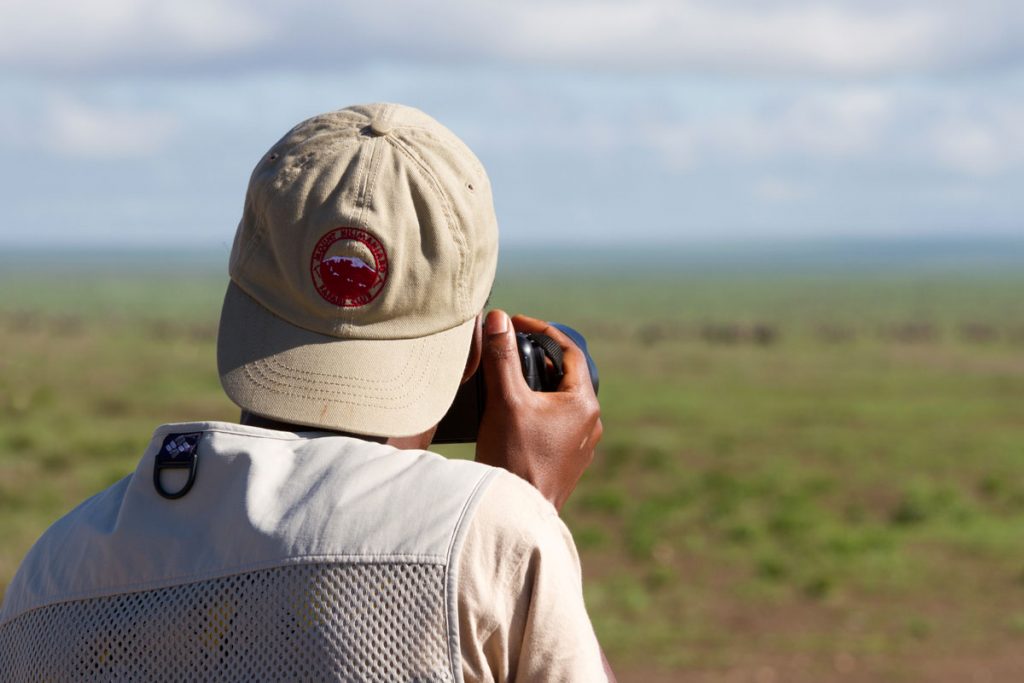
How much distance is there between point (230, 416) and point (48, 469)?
15.1 feet

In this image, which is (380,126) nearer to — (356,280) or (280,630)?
(356,280)

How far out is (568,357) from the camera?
1949 mm

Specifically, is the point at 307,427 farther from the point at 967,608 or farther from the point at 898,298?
the point at 898,298

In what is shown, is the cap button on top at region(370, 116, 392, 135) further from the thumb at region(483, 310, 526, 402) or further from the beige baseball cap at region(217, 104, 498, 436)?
the thumb at region(483, 310, 526, 402)

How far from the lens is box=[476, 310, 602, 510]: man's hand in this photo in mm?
1803

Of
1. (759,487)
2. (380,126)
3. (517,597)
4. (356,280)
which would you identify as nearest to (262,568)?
(517,597)

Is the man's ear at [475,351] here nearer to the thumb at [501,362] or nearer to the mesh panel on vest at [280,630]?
the thumb at [501,362]

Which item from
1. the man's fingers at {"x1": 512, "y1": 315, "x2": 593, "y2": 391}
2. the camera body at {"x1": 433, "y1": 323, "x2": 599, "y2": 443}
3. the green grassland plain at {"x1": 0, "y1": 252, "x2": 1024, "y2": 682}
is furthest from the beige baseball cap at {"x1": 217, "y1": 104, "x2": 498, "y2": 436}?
the green grassland plain at {"x1": 0, "y1": 252, "x2": 1024, "y2": 682}

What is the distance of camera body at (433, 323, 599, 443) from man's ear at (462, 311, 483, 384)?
11 mm

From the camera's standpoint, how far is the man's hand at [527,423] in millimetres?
1803

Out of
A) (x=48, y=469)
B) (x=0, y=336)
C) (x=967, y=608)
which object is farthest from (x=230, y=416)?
(x=0, y=336)

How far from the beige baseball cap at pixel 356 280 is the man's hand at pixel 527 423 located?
8cm

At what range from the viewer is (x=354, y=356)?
1653 millimetres

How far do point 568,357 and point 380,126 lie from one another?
456 mm
